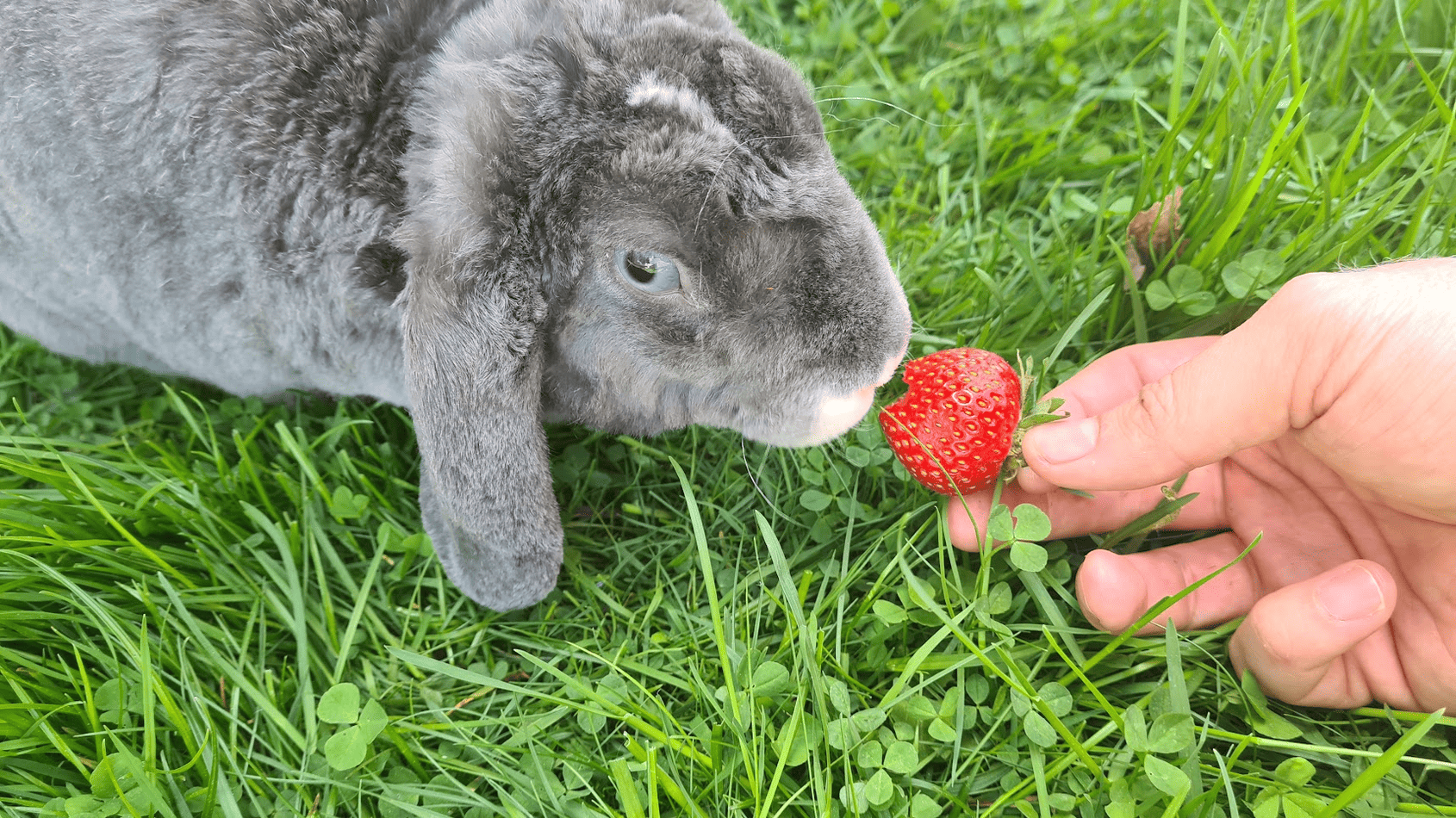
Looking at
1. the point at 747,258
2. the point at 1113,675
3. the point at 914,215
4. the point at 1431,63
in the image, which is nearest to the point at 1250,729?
the point at 1113,675

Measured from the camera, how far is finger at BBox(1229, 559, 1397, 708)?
81.8 inches

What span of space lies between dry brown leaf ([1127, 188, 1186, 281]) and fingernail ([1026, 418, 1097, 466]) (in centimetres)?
87

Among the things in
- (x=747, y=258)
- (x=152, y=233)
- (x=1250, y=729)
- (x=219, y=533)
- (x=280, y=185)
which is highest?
(x=747, y=258)

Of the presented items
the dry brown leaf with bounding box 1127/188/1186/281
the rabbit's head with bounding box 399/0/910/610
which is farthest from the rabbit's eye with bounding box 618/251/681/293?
the dry brown leaf with bounding box 1127/188/1186/281

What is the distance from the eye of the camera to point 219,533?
2.91 metres

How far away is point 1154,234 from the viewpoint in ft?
9.57

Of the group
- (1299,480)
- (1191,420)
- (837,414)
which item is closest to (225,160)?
(837,414)

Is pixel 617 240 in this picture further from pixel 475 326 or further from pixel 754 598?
pixel 754 598

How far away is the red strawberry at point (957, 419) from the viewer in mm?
2225

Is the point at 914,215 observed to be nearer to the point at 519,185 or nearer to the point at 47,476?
the point at 519,185

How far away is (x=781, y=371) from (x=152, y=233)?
1.88 metres

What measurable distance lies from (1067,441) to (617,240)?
1.25 meters

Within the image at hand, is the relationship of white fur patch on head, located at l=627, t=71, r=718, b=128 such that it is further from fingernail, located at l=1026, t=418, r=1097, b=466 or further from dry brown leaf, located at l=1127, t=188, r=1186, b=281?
dry brown leaf, located at l=1127, t=188, r=1186, b=281

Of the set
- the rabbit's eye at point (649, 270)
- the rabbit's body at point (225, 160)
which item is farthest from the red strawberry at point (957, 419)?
the rabbit's body at point (225, 160)
